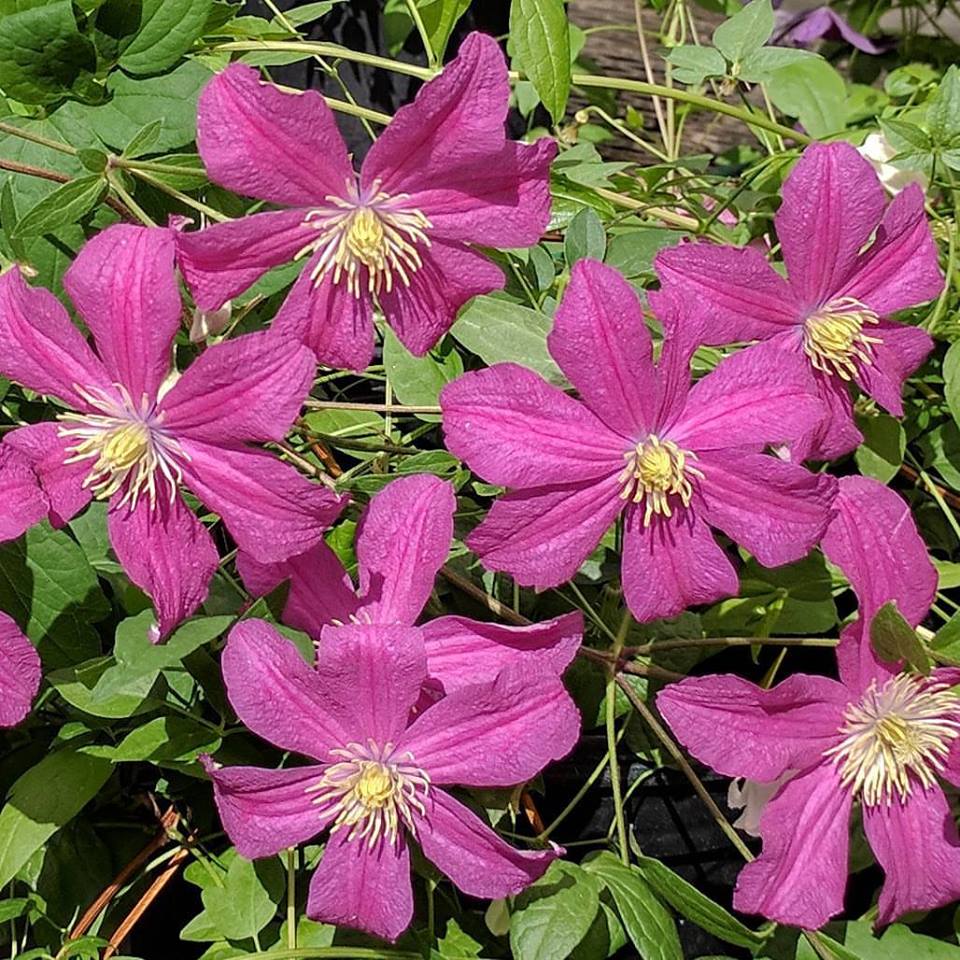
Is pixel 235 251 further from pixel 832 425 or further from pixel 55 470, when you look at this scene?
pixel 832 425

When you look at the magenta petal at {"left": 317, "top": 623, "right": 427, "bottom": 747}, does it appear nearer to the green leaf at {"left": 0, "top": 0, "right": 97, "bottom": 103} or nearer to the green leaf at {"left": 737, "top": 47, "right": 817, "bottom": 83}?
the green leaf at {"left": 0, "top": 0, "right": 97, "bottom": 103}

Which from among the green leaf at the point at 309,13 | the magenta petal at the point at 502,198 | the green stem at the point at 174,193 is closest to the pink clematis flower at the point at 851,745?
the magenta petal at the point at 502,198

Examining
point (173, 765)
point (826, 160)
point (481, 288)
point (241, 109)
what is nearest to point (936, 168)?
point (826, 160)

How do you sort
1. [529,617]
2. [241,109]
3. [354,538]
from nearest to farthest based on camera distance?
[241,109], [354,538], [529,617]

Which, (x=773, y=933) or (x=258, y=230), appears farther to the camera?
(x=773, y=933)

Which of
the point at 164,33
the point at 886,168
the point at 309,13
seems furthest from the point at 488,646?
the point at 886,168

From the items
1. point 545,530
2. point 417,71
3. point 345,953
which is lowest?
point 345,953

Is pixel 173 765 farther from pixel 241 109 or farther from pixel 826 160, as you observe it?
pixel 826 160
